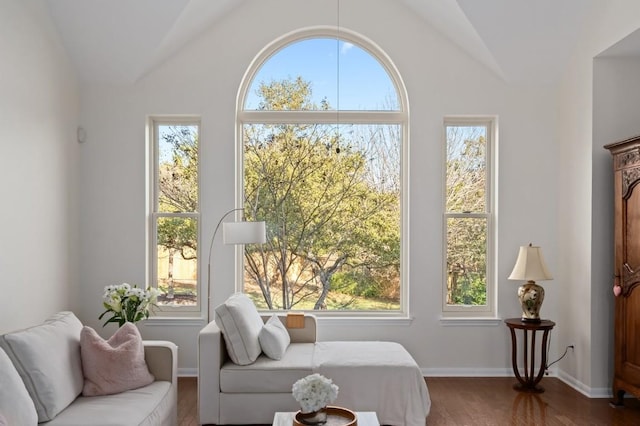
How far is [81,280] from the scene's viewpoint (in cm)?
563

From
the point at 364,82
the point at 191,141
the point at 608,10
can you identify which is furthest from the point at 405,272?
the point at 608,10

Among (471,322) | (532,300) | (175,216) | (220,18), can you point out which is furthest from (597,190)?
(175,216)

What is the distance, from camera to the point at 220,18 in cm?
562

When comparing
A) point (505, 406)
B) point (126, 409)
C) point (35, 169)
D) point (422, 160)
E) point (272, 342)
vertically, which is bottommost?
point (505, 406)

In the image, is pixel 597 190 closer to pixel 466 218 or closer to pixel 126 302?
pixel 466 218

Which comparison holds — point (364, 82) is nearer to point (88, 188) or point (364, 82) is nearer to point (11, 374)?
point (88, 188)

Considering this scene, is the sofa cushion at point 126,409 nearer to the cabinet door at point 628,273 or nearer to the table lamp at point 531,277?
the table lamp at point 531,277

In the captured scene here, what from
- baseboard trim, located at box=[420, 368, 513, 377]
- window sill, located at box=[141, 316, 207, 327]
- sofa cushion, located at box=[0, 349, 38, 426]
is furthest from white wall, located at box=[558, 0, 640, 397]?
sofa cushion, located at box=[0, 349, 38, 426]

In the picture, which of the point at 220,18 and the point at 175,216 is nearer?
the point at 220,18

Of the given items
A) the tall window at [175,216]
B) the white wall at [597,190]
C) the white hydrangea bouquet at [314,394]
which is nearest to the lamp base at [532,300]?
the white wall at [597,190]

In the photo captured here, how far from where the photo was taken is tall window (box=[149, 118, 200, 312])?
5797mm

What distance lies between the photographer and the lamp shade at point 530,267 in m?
5.16

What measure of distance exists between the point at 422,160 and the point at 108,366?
11.1 feet

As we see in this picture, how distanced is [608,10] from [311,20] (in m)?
2.55
